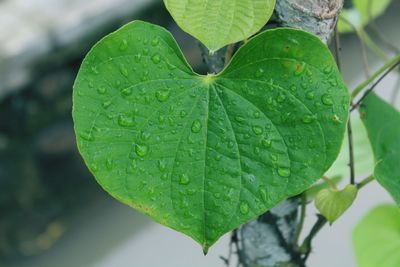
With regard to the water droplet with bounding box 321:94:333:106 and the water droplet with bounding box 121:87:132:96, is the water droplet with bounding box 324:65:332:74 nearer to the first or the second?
the water droplet with bounding box 321:94:333:106

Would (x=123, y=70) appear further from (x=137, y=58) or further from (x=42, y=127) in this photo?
(x=42, y=127)

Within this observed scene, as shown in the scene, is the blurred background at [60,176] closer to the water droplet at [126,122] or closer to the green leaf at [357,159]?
the green leaf at [357,159]

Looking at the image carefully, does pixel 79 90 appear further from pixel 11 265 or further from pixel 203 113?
pixel 11 265

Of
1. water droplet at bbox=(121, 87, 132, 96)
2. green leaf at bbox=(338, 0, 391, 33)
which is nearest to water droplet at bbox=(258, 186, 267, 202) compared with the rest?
water droplet at bbox=(121, 87, 132, 96)

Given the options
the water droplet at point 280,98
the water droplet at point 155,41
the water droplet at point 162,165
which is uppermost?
the water droplet at point 280,98

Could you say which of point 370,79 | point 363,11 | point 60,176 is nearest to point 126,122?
point 370,79

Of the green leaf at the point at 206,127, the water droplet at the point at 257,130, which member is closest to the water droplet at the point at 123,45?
the green leaf at the point at 206,127
